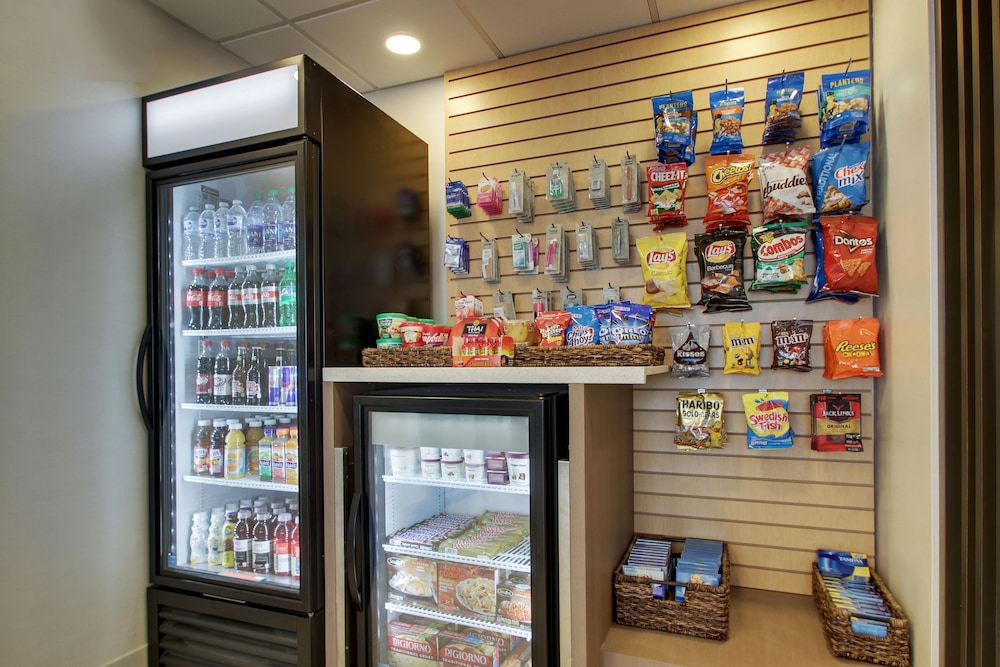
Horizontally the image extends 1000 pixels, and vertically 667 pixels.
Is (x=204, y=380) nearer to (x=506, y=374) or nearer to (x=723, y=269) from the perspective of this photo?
(x=506, y=374)

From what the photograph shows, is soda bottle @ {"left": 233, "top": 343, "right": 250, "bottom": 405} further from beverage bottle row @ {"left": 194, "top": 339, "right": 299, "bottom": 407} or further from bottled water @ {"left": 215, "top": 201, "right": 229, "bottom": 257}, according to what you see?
bottled water @ {"left": 215, "top": 201, "right": 229, "bottom": 257}

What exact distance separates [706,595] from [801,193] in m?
1.57

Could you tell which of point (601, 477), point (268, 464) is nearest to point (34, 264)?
point (268, 464)

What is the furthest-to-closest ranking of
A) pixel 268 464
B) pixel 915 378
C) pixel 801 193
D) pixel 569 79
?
pixel 569 79 → pixel 268 464 → pixel 801 193 → pixel 915 378

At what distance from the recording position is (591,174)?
2539mm

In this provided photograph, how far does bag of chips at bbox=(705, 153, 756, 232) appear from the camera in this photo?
2.28 m

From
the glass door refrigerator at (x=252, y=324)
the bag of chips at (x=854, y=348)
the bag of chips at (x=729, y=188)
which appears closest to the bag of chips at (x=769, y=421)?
the bag of chips at (x=854, y=348)

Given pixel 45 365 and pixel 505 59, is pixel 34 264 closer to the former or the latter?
pixel 45 365

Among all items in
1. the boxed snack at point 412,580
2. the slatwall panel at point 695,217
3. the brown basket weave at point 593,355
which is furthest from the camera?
the slatwall panel at point 695,217

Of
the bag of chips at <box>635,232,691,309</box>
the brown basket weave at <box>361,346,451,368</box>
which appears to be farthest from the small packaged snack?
the brown basket weave at <box>361,346,451,368</box>

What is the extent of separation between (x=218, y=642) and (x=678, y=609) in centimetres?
184

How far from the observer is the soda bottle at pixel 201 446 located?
2496 mm

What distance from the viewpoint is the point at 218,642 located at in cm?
228

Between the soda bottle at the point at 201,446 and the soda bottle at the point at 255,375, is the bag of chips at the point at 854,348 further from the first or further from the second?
the soda bottle at the point at 201,446
